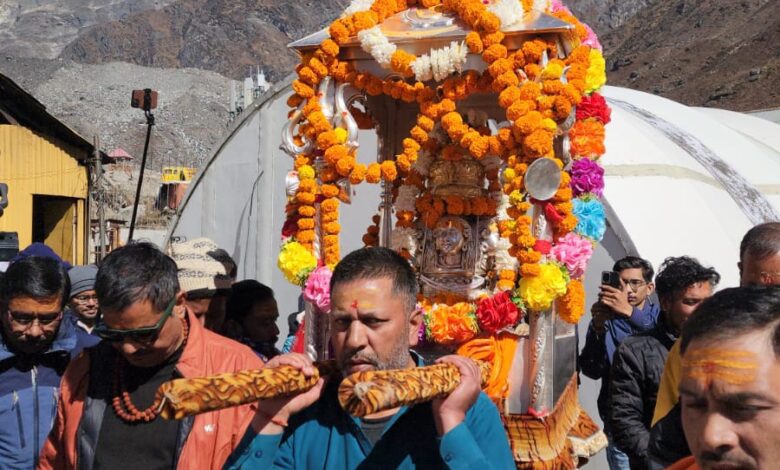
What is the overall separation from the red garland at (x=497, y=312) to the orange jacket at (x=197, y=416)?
2809 millimetres

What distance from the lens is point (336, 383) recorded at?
2477mm

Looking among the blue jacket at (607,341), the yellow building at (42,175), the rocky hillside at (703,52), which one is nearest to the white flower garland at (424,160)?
the blue jacket at (607,341)

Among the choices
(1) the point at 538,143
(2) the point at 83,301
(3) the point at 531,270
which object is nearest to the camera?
(2) the point at 83,301

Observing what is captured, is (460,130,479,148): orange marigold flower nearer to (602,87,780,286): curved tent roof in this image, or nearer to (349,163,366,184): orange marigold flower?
(349,163,366,184): orange marigold flower

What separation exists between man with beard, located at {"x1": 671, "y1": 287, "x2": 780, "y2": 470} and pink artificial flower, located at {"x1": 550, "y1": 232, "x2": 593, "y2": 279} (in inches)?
141

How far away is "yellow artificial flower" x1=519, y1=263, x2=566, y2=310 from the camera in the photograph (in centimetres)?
528

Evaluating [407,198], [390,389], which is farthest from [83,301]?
[390,389]

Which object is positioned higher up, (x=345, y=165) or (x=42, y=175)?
(x=345, y=165)

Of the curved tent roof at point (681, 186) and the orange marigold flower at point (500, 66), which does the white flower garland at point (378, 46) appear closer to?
the orange marigold flower at point (500, 66)

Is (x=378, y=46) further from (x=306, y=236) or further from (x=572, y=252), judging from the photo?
(x=572, y=252)

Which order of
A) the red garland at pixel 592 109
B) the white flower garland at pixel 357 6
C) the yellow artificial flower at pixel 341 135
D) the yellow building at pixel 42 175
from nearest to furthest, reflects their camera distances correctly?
the red garland at pixel 592 109, the yellow artificial flower at pixel 341 135, the white flower garland at pixel 357 6, the yellow building at pixel 42 175

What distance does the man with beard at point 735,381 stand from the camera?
1.60 metres

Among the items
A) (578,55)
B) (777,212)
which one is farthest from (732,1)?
(578,55)

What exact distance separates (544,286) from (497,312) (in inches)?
18.4
